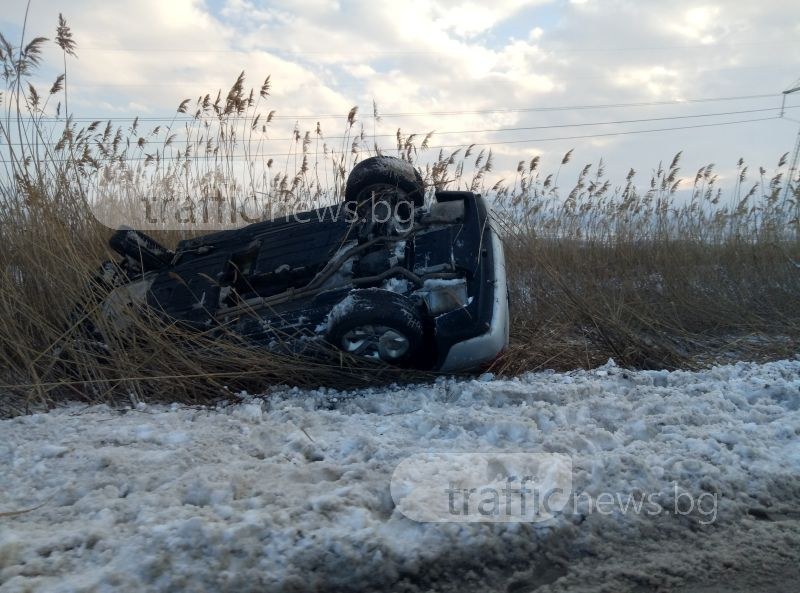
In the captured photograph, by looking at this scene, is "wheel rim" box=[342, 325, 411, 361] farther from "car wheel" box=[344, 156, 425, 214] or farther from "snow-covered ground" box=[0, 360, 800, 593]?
"car wheel" box=[344, 156, 425, 214]

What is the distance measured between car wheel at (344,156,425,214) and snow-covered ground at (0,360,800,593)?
156 centimetres

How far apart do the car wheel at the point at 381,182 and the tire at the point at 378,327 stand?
1.02 m

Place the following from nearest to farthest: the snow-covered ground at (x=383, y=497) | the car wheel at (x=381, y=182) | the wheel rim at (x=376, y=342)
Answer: the snow-covered ground at (x=383, y=497) < the wheel rim at (x=376, y=342) < the car wheel at (x=381, y=182)

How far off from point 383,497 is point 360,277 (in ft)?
5.87

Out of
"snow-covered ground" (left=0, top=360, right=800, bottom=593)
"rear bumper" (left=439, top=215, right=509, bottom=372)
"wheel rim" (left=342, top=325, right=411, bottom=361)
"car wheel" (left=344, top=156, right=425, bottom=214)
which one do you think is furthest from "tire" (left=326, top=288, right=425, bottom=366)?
"car wheel" (left=344, top=156, right=425, bottom=214)

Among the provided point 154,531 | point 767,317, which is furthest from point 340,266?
point 767,317

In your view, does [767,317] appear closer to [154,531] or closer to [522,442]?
[522,442]

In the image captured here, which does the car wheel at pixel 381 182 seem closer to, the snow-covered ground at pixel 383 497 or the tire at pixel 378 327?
the tire at pixel 378 327

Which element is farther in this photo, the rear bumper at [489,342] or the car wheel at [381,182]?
the car wheel at [381,182]

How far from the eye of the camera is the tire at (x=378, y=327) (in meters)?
2.89

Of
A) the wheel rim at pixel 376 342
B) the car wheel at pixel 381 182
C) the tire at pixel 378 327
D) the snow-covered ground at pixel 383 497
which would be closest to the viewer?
the snow-covered ground at pixel 383 497

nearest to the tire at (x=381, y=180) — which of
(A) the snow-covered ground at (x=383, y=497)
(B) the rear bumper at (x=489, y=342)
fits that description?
(B) the rear bumper at (x=489, y=342)

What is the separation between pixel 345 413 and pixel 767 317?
13.3 ft

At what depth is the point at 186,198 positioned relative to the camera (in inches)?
264
